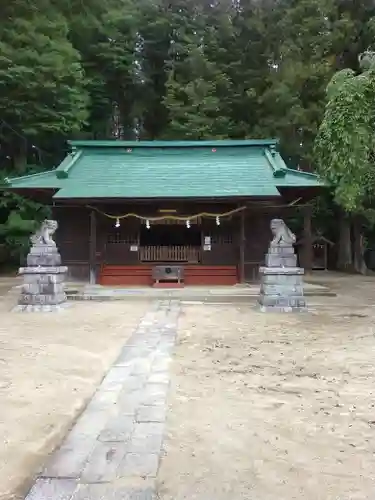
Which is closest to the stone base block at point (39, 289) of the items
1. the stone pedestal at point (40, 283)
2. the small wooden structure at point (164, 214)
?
the stone pedestal at point (40, 283)

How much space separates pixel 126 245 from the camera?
15.3 metres

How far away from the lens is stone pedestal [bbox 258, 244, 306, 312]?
1007 centimetres

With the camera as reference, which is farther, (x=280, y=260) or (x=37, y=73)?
(x=37, y=73)

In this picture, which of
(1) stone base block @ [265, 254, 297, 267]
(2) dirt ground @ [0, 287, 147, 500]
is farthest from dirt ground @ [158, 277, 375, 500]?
(1) stone base block @ [265, 254, 297, 267]

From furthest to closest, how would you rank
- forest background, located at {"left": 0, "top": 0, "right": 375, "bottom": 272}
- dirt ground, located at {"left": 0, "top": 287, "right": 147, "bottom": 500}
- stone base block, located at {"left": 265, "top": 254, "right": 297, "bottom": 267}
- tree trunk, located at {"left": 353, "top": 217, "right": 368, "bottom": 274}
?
tree trunk, located at {"left": 353, "top": 217, "right": 368, "bottom": 274} < forest background, located at {"left": 0, "top": 0, "right": 375, "bottom": 272} < stone base block, located at {"left": 265, "top": 254, "right": 297, "bottom": 267} < dirt ground, located at {"left": 0, "top": 287, "right": 147, "bottom": 500}

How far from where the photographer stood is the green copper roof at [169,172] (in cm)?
1407

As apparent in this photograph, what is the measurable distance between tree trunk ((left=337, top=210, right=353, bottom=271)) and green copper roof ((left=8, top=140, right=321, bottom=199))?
8.16 metres

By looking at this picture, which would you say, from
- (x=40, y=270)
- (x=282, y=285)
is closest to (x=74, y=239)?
(x=40, y=270)

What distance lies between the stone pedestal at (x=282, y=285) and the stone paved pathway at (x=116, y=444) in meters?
4.91

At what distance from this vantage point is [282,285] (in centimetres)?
1010

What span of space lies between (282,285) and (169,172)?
7.15m

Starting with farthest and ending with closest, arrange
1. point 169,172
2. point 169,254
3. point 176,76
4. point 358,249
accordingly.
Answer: point 176,76, point 358,249, point 169,172, point 169,254

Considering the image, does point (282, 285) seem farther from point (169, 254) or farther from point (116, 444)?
point (116, 444)

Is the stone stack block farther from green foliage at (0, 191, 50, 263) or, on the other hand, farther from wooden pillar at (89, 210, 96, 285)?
green foliage at (0, 191, 50, 263)
